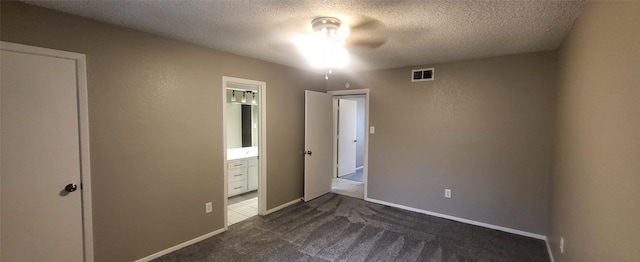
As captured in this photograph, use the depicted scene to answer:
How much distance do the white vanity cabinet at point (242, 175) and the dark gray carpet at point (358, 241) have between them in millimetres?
1031

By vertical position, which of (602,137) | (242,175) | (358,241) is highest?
(602,137)

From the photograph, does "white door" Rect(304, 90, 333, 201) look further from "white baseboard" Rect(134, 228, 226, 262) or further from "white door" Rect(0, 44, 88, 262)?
"white door" Rect(0, 44, 88, 262)

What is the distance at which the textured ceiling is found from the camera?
6.01 ft

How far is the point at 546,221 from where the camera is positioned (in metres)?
3.01

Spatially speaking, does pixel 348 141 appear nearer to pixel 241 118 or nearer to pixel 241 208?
pixel 241 118

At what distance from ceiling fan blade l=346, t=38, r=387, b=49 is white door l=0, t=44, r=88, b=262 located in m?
2.44

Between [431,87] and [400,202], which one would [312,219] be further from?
[431,87]

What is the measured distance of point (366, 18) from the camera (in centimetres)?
206

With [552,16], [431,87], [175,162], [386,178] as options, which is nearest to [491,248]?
[386,178]

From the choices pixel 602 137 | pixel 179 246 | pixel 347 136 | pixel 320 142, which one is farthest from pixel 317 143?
pixel 602 137

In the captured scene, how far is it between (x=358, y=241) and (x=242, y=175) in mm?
2433

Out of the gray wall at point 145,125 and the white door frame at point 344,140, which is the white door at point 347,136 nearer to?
the white door frame at point 344,140

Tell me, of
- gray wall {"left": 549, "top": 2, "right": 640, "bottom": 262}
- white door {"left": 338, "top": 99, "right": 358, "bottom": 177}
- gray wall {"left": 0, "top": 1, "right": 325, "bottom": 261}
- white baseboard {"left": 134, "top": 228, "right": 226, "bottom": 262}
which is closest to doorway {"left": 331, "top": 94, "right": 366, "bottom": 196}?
white door {"left": 338, "top": 99, "right": 358, "bottom": 177}

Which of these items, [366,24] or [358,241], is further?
[358,241]
